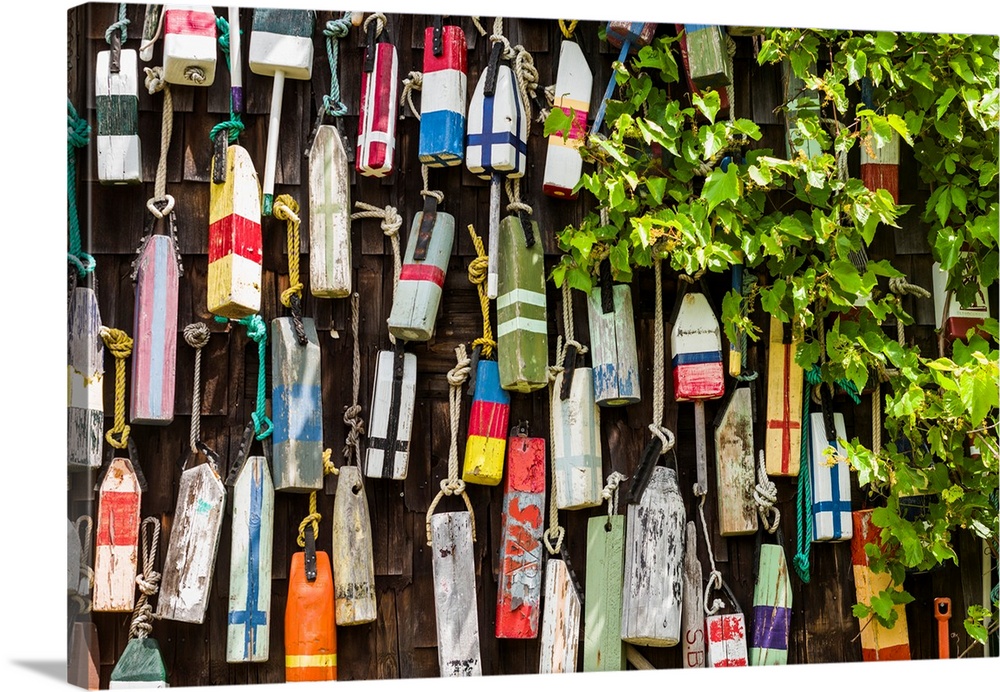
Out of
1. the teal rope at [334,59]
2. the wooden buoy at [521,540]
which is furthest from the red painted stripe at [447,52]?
the wooden buoy at [521,540]

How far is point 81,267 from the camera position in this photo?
260cm

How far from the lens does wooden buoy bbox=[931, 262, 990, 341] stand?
3004 millimetres

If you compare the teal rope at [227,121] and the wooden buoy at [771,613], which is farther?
the wooden buoy at [771,613]

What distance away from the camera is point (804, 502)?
2955 millimetres

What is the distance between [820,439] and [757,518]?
9.9 inches

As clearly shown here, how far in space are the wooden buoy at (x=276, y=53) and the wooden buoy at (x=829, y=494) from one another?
56.4 inches

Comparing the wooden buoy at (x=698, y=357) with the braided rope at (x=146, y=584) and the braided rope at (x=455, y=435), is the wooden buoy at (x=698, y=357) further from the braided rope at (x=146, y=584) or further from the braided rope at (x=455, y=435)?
the braided rope at (x=146, y=584)

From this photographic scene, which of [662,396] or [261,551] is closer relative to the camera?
[261,551]

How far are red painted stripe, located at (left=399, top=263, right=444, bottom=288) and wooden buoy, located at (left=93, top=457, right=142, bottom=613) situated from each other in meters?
0.75

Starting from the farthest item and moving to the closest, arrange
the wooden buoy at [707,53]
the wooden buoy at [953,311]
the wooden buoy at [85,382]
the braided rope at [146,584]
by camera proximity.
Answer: the wooden buoy at [953,311] → the wooden buoy at [707,53] → the braided rope at [146,584] → the wooden buoy at [85,382]

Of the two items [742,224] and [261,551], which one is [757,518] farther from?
[261,551]

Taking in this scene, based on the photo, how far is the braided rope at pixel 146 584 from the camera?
8.63 ft

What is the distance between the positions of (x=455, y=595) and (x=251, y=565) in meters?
0.46

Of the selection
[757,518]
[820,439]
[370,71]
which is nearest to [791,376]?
[820,439]
